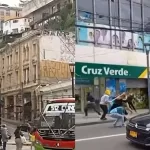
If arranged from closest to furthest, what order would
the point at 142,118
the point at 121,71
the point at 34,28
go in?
1. the point at 121,71
2. the point at 142,118
3. the point at 34,28

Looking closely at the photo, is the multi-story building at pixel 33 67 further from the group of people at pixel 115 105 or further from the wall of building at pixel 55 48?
the group of people at pixel 115 105

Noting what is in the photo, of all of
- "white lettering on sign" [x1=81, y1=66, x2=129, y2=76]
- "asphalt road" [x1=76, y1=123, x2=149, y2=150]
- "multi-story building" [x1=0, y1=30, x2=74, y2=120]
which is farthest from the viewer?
"multi-story building" [x1=0, y1=30, x2=74, y2=120]

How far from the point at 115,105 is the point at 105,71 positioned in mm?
148

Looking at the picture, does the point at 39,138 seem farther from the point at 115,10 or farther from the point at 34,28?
the point at 115,10

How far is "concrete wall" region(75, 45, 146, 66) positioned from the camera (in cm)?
79

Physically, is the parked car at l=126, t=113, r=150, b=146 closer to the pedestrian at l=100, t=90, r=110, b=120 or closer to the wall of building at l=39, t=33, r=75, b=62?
the pedestrian at l=100, t=90, r=110, b=120

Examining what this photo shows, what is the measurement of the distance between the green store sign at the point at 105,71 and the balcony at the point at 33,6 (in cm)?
26

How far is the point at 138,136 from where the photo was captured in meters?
0.90

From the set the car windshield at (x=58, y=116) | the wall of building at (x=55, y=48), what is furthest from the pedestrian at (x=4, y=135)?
the wall of building at (x=55, y=48)

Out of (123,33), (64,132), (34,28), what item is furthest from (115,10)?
(64,132)

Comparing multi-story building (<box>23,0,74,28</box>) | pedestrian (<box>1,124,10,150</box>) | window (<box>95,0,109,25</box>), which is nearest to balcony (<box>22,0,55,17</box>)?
multi-story building (<box>23,0,74,28</box>)

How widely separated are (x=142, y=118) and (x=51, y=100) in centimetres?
29

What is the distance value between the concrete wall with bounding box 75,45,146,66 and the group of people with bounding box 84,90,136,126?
0.09 metres

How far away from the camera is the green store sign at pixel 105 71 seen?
0.74 metres
